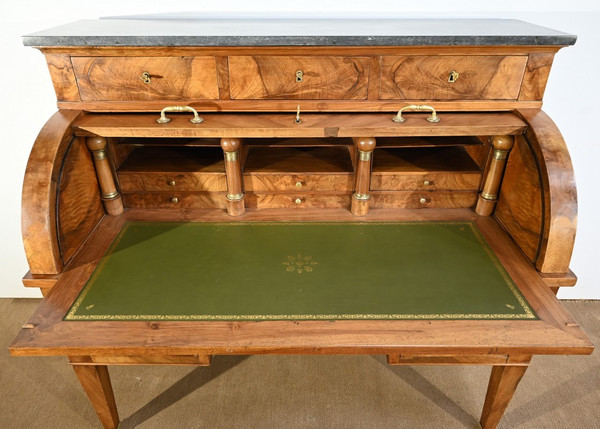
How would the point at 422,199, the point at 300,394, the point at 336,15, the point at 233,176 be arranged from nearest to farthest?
the point at 233,176
the point at 422,199
the point at 336,15
the point at 300,394

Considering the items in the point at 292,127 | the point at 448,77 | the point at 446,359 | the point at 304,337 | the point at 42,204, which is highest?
the point at 448,77

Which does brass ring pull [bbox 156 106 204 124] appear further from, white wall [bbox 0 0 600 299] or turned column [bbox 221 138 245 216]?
white wall [bbox 0 0 600 299]

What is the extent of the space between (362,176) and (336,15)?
2.87ft

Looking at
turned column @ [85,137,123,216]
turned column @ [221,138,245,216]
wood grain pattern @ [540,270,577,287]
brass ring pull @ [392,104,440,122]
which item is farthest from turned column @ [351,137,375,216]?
turned column @ [85,137,123,216]

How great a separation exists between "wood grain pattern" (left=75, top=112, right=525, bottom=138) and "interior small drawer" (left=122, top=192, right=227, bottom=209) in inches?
13.9

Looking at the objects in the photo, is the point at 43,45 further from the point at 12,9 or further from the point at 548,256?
the point at 548,256

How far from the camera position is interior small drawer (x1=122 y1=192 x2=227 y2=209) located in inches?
82.4

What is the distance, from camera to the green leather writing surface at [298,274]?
1.58 metres

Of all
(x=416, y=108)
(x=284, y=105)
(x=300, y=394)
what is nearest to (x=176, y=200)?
(x=284, y=105)

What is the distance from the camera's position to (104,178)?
2014mm

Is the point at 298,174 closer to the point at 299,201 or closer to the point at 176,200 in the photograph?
→ the point at 299,201

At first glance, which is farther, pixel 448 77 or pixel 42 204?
pixel 448 77

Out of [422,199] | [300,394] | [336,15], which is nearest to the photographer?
[422,199]

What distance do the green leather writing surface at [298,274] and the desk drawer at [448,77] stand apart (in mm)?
559
